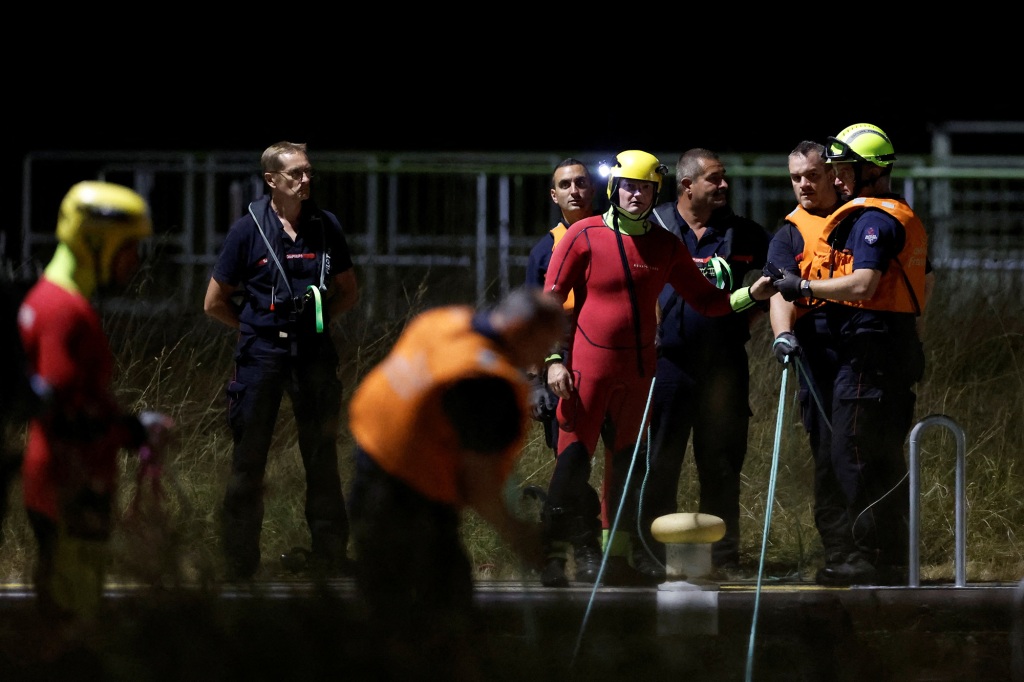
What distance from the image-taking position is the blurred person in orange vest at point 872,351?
732cm

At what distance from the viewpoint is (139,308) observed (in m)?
9.82

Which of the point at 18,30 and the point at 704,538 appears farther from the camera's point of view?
the point at 18,30

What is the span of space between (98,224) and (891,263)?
12.2 ft

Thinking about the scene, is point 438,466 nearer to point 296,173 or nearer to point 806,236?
point 296,173

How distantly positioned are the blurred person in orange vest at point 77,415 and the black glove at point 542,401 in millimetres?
2507

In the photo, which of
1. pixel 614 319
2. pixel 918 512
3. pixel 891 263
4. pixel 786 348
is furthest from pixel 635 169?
pixel 918 512

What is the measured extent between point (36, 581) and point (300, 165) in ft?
9.61

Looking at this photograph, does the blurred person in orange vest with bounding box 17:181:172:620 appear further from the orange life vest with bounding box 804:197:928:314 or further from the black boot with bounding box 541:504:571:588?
the orange life vest with bounding box 804:197:928:314

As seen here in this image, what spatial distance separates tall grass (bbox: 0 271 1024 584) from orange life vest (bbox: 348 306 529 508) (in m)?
1.50

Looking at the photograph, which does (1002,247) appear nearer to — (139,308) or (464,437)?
(139,308)

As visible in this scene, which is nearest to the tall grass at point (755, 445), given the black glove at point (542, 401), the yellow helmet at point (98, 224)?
the black glove at point (542, 401)

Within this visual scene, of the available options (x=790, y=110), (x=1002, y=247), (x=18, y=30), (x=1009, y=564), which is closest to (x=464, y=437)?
(x=1009, y=564)

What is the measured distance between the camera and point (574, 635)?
634 centimetres

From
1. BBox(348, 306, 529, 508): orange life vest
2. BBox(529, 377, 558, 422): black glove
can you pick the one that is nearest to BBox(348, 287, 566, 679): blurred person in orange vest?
BBox(348, 306, 529, 508): orange life vest
